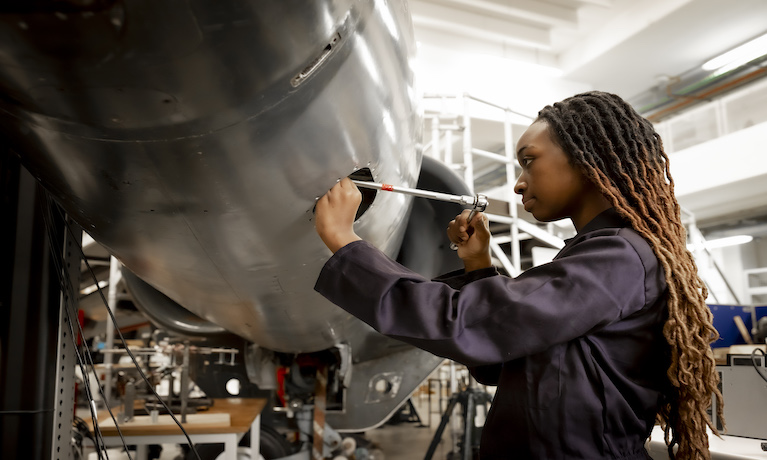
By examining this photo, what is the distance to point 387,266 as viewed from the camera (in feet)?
3.15

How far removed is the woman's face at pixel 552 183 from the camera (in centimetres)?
112

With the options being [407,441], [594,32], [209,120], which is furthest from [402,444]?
[594,32]

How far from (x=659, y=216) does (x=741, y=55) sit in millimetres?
10103

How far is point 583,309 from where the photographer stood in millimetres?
894

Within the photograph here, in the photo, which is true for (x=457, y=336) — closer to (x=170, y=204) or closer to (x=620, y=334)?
(x=620, y=334)

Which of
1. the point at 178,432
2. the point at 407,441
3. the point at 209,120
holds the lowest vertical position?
the point at 407,441

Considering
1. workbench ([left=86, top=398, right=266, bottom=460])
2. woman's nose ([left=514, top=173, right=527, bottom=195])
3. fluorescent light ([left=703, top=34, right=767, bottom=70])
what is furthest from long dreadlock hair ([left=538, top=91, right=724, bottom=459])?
fluorescent light ([left=703, top=34, right=767, bottom=70])

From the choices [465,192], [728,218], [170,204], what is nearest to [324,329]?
[465,192]

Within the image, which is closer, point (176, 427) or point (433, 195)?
point (433, 195)

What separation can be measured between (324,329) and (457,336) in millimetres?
1261

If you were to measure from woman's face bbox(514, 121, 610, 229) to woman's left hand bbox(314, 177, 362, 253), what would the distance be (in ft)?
1.16

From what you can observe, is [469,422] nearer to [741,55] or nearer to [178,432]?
[178,432]

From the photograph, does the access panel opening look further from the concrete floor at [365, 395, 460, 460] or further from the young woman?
the concrete floor at [365, 395, 460, 460]

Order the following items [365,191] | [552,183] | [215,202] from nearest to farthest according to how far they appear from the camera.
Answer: [215,202], [552,183], [365,191]
